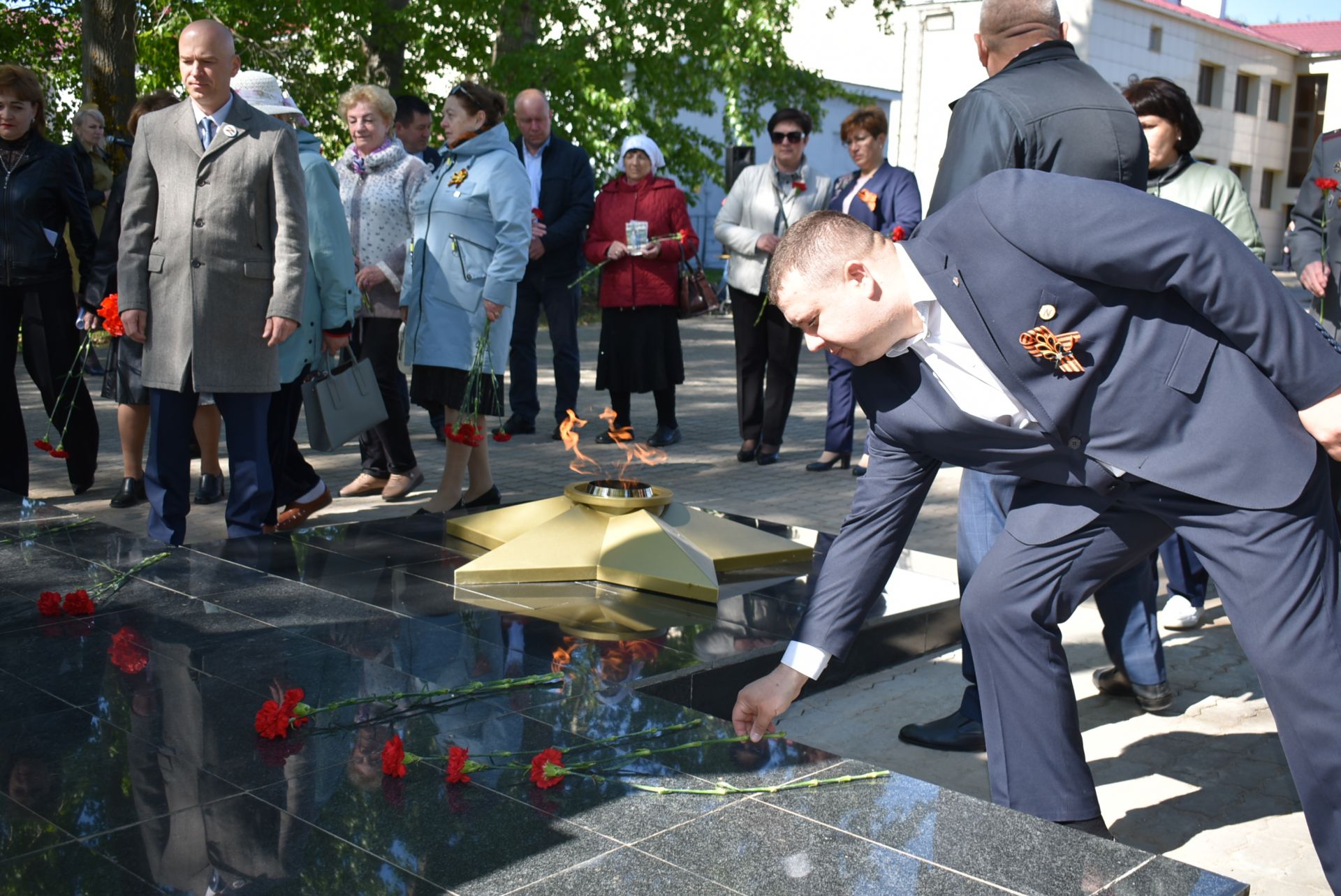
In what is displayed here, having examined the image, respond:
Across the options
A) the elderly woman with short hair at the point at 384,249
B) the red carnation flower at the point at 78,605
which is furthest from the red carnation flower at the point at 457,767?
the elderly woman with short hair at the point at 384,249

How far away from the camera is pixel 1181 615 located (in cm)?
528

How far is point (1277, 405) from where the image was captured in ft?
8.65

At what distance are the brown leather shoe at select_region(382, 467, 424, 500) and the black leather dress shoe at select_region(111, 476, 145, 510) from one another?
125 cm

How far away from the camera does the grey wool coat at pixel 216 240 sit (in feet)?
18.5

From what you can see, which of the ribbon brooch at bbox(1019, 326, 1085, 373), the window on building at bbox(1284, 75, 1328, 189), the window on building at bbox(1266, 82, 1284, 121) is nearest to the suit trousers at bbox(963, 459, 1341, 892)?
the ribbon brooch at bbox(1019, 326, 1085, 373)

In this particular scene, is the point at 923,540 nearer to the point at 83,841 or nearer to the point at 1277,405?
the point at 1277,405

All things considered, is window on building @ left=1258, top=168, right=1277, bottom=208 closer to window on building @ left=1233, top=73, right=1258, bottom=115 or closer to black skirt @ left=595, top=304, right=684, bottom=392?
window on building @ left=1233, top=73, right=1258, bottom=115

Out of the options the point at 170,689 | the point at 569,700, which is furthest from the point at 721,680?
the point at 170,689

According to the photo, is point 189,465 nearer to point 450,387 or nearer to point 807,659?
point 450,387

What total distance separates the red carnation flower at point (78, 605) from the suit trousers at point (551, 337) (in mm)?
5647

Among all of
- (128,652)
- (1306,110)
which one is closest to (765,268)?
(128,652)

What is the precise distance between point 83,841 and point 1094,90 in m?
3.22

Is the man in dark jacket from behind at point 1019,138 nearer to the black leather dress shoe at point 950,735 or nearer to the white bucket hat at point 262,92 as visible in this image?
the black leather dress shoe at point 950,735

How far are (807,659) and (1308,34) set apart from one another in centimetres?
5630
